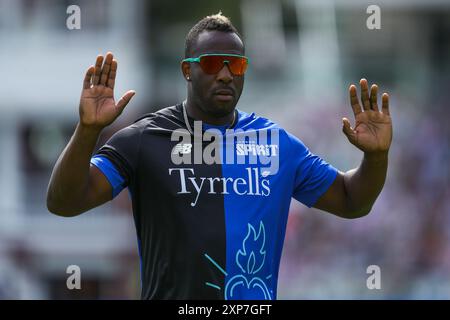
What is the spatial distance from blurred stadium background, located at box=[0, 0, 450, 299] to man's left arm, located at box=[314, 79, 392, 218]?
13961 millimetres

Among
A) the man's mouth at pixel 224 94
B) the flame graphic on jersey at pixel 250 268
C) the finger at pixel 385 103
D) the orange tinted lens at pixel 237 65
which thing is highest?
the orange tinted lens at pixel 237 65

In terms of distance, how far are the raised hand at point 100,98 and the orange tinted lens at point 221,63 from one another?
0.54 m

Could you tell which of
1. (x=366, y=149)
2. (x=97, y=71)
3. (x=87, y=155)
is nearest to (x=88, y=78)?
(x=97, y=71)

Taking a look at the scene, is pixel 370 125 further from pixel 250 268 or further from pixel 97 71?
pixel 97 71

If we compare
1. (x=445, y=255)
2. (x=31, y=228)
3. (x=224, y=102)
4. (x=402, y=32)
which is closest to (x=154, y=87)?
(x=31, y=228)

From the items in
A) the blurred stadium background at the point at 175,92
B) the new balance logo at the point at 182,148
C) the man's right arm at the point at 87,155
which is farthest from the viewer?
the blurred stadium background at the point at 175,92

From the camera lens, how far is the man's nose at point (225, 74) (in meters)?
6.18

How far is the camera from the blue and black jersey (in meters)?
5.89

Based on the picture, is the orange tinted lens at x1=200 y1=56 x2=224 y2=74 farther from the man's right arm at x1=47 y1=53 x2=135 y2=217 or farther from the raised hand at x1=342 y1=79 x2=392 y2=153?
the raised hand at x1=342 y1=79 x2=392 y2=153

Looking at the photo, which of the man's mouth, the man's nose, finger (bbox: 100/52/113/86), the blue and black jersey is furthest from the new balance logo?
finger (bbox: 100/52/113/86)

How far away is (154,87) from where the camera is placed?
24.0 m

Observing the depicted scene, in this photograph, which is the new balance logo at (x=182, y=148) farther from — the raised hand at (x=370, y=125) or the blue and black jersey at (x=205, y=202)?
the raised hand at (x=370, y=125)

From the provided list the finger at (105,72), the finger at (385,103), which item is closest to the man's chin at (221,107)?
the finger at (105,72)

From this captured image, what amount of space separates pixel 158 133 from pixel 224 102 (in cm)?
44
